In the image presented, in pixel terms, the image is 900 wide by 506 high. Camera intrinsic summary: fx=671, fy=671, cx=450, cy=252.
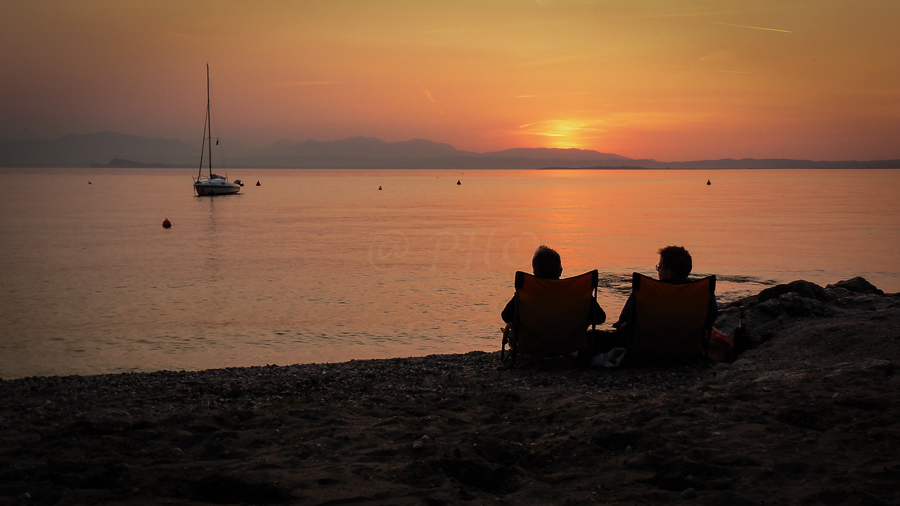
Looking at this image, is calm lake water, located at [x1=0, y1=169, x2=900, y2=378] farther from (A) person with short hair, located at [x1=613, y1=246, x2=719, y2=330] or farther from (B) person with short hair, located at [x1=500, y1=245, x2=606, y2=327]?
(A) person with short hair, located at [x1=613, y1=246, x2=719, y2=330]

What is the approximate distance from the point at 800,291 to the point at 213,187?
76.2m

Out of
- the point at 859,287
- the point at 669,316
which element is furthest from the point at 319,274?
the point at 669,316

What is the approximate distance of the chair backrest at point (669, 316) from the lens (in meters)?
7.46

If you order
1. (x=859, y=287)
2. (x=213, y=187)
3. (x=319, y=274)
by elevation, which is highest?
(x=213, y=187)

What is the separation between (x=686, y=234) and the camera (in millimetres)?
33312

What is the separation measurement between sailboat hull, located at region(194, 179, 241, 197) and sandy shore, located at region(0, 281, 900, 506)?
242 ft

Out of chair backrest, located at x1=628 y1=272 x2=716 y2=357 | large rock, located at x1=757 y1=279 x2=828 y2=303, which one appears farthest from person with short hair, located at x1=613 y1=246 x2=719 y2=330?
large rock, located at x1=757 y1=279 x2=828 y2=303

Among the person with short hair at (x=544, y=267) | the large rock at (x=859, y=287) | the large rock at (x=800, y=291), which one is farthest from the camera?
the large rock at (x=859, y=287)

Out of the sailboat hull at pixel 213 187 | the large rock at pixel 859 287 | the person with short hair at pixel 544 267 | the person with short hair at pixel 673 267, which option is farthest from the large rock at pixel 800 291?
the sailboat hull at pixel 213 187

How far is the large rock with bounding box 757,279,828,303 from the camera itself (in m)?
10.1

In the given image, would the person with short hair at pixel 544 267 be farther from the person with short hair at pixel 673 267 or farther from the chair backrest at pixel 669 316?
the chair backrest at pixel 669 316

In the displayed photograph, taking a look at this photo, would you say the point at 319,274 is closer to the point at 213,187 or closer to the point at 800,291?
the point at 800,291

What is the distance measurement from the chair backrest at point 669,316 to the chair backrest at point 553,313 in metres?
0.53

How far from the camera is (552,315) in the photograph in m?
7.69
